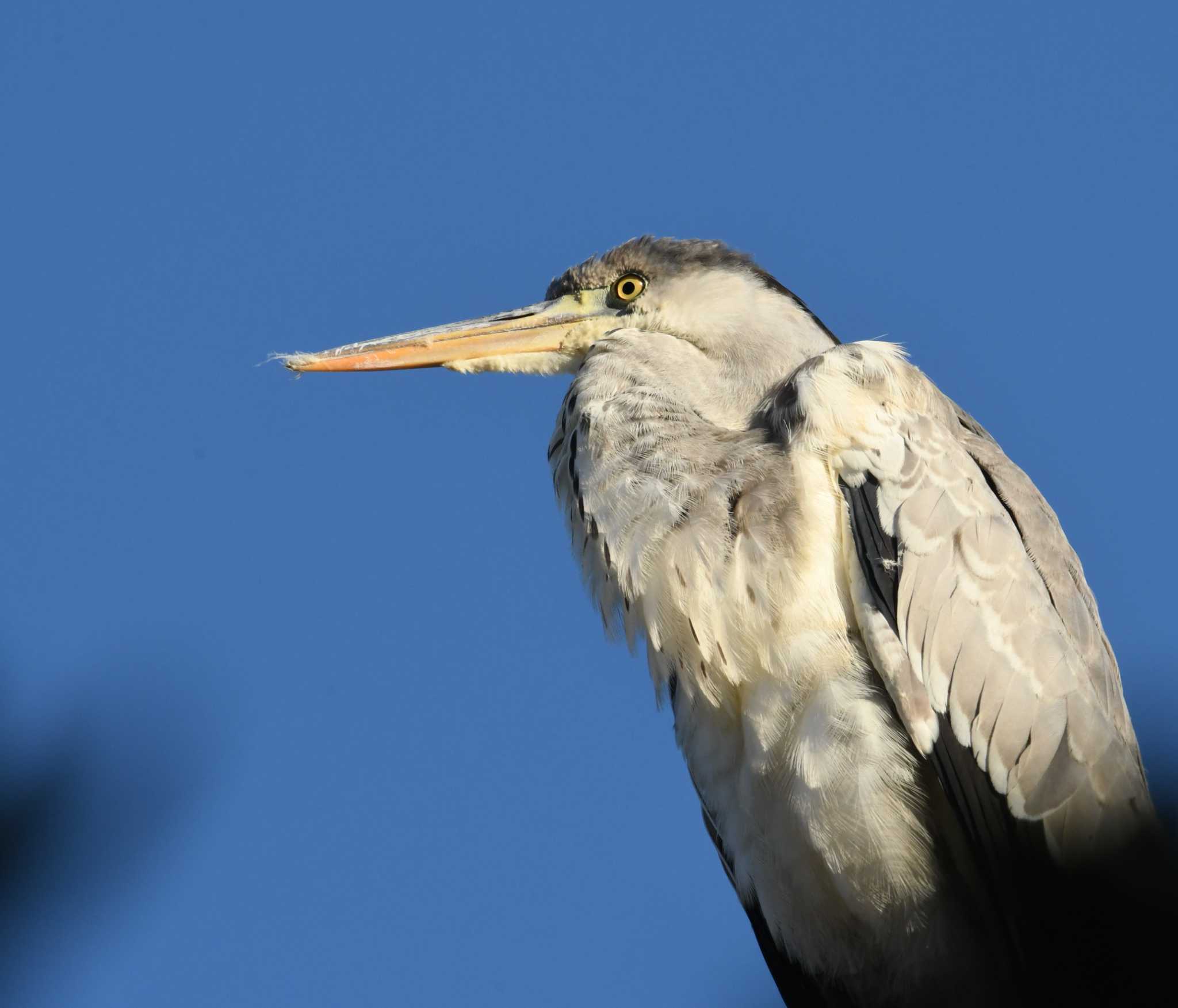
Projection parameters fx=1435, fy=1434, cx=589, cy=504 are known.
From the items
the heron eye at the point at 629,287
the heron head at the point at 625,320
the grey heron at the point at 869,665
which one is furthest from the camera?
the heron eye at the point at 629,287

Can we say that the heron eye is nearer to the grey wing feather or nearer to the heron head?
the heron head

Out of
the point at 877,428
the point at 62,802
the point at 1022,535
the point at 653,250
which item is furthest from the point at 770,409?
the point at 62,802

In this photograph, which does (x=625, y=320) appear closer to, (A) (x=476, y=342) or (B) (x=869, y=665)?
(A) (x=476, y=342)

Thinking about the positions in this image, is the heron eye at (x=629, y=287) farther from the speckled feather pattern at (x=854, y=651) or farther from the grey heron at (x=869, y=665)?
the speckled feather pattern at (x=854, y=651)

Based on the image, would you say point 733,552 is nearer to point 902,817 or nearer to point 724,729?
point 724,729

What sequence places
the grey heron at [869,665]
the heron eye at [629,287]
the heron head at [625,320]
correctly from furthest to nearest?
the heron eye at [629,287], the heron head at [625,320], the grey heron at [869,665]

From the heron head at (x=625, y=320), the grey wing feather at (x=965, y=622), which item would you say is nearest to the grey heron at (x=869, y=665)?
the grey wing feather at (x=965, y=622)

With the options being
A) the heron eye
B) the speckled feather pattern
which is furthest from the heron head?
the speckled feather pattern
